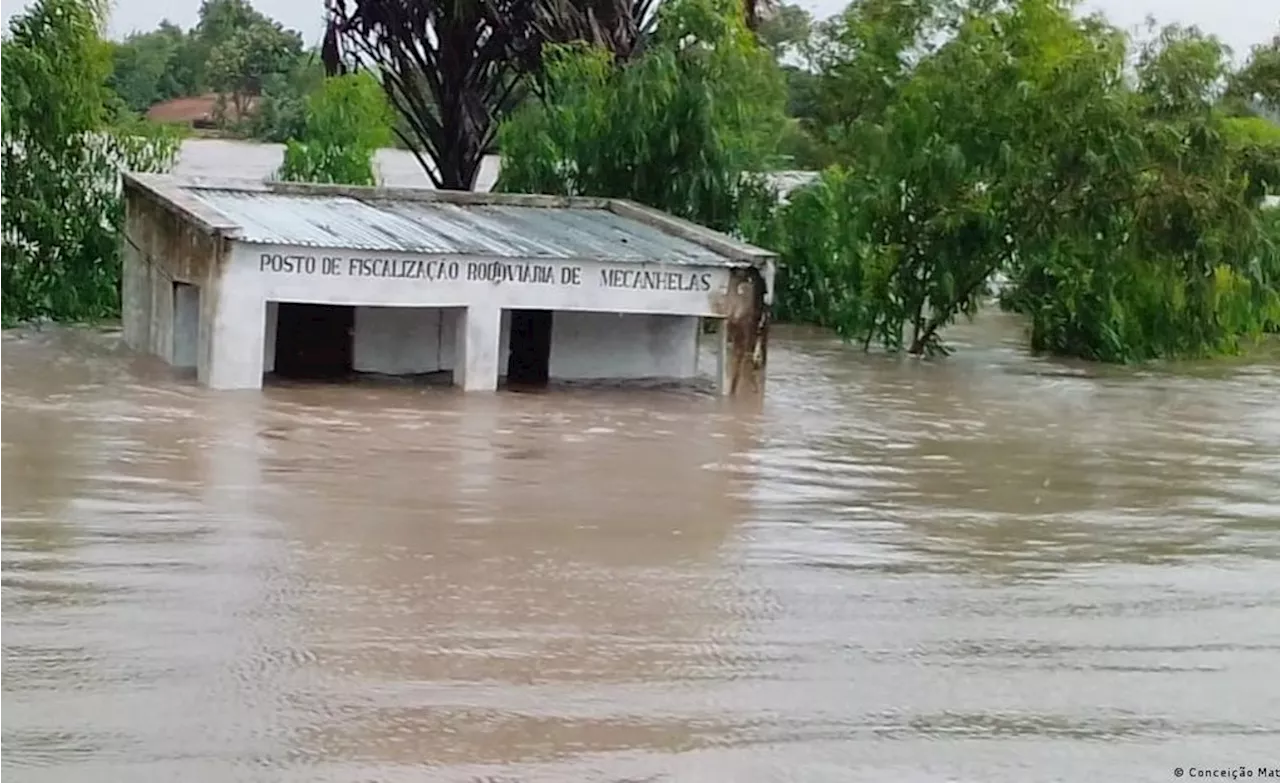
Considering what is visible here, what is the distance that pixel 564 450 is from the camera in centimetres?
1695

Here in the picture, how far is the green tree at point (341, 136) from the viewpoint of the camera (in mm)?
32031

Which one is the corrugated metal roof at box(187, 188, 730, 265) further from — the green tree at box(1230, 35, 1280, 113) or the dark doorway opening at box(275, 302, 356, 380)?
the green tree at box(1230, 35, 1280, 113)

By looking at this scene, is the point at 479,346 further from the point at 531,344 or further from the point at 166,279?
the point at 166,279

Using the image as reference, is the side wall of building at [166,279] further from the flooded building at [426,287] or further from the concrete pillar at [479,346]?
the concrete pillar at [479,346]

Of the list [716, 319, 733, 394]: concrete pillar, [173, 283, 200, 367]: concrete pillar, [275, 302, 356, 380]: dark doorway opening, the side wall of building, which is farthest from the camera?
[275, 302, 356, 380]: dark doorway opening

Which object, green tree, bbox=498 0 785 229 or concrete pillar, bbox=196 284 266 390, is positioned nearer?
concrete pillar, bbox=196 284 266 390

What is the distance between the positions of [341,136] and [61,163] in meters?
5.96

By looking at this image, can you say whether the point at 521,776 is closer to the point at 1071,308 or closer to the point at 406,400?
the point at 406,400

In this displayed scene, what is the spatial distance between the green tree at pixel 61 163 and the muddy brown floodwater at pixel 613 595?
28.2 ft

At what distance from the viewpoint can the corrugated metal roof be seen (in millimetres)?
20641

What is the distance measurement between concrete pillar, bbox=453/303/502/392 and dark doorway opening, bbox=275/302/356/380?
211 centimetres

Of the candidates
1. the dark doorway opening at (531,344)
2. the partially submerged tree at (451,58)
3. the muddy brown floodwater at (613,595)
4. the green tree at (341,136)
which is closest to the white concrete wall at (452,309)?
the dark doorway opening at (531,344)

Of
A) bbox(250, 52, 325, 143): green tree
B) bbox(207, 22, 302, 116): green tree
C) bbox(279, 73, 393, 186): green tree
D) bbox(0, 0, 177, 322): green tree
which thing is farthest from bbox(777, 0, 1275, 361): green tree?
bbox(207, 22, 302, 116): green tree

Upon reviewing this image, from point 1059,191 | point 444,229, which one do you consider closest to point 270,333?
point 444,229
